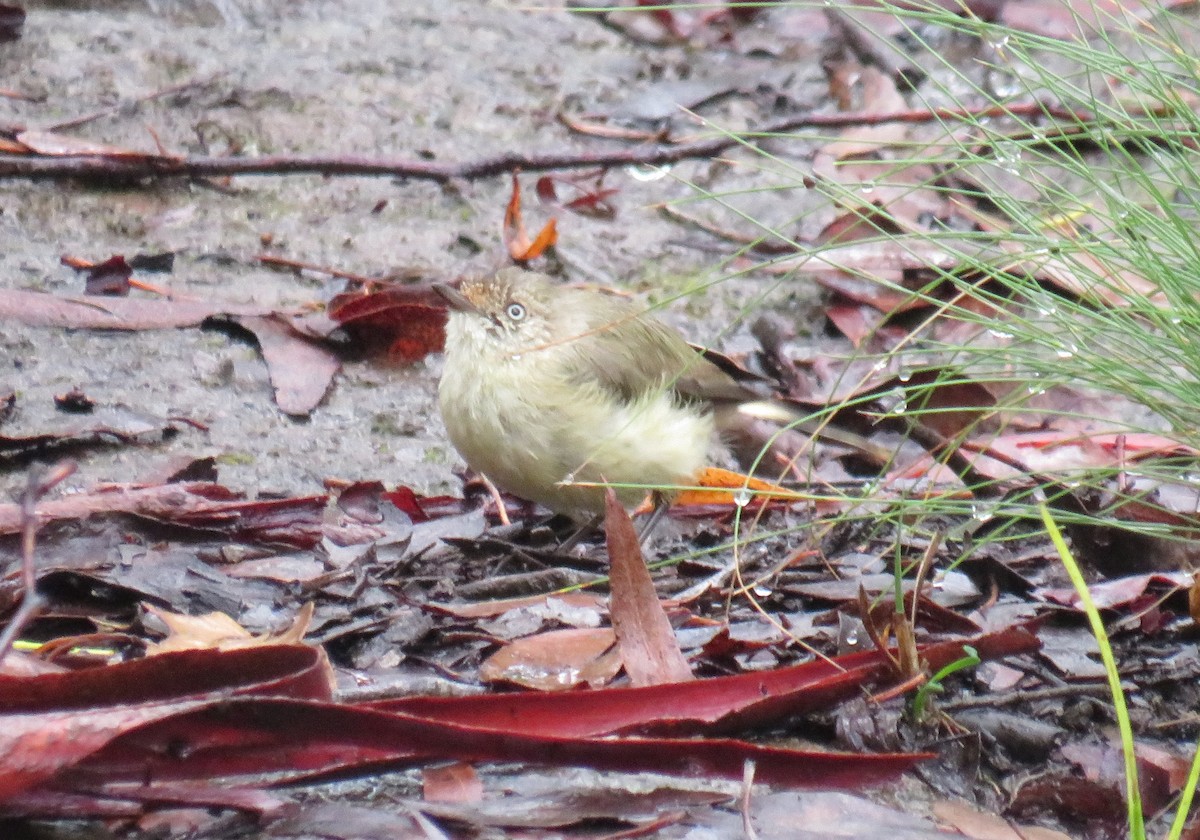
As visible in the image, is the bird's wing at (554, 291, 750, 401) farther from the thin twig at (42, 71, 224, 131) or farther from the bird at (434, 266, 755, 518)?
the thin twig at (42, 71, 224, 131)

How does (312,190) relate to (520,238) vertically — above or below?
above

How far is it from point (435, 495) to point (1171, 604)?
2.57 m

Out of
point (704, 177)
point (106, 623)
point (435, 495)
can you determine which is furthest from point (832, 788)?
point (704, 177)

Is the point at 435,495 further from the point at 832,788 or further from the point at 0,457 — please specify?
the point at 832,788

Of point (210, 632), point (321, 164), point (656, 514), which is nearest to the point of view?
point (210, 632)

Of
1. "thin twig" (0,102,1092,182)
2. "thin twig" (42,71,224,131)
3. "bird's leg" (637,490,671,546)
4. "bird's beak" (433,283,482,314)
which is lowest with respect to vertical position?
"bird's leg" (637,490,671,546)

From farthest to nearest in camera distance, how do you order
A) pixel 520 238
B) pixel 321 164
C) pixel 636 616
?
pixel 520 238 → pixel 321 164 → pixel 636 616

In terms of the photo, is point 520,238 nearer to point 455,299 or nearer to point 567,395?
point 455,299

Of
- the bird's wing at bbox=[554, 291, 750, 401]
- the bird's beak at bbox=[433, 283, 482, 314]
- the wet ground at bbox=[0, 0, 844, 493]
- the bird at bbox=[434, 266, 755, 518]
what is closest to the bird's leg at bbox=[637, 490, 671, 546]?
the bird at bbox=[434, 266, 755, 518]

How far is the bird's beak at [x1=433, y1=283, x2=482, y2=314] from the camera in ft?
18.0

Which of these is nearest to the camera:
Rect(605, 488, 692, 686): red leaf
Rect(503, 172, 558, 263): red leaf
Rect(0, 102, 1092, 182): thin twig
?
Rect(605, 488, 692, 686): red leaf

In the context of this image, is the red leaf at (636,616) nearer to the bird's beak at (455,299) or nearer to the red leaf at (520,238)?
the bird's beak at (455,299)

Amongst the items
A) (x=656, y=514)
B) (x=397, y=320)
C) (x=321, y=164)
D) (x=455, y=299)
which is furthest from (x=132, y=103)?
(x=656, y=514)

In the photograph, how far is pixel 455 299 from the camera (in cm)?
550
